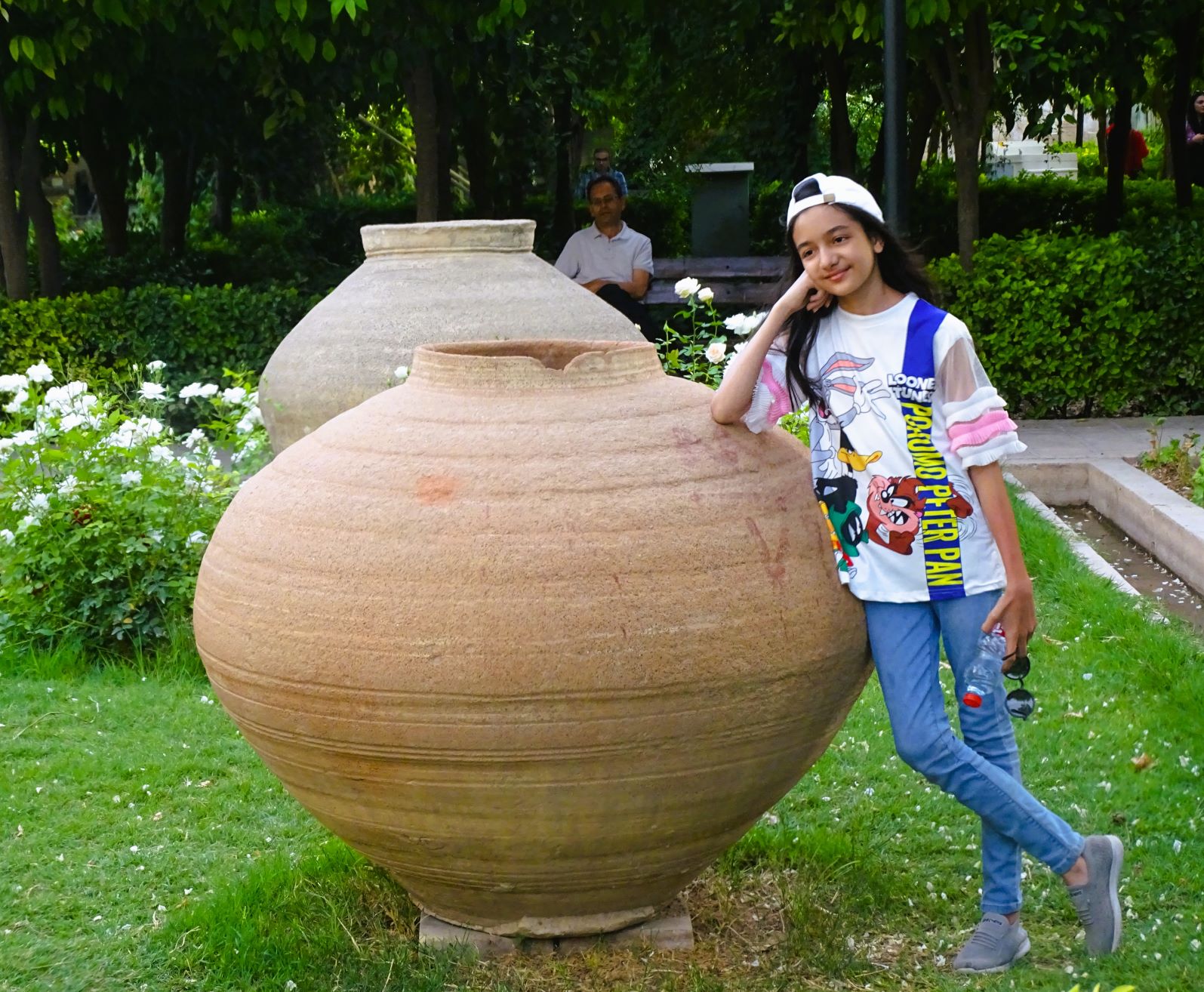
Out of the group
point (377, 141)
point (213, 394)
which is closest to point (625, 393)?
point (213, 394)

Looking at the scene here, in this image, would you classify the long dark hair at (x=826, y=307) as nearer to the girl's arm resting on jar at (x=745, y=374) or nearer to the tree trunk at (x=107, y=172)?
the girl's arm resting on jar at (x=745, y=374)

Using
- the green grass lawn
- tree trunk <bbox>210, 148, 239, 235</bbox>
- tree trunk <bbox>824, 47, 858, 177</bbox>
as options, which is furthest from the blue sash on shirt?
tree trunk <bbox>210, 148, 239, 235</bbox>

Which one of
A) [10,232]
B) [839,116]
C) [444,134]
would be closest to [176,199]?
[444,134]

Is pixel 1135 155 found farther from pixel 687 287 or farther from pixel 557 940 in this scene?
pixel 557 940

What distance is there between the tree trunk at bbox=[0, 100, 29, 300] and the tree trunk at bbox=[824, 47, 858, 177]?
718cm

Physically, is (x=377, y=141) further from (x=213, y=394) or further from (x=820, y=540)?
(x=820, y=540)

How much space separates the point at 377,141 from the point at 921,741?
2464 centimetres

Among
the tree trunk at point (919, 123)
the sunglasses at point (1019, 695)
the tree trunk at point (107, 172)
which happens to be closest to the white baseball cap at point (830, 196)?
the sunglasses at point (1019, 695)

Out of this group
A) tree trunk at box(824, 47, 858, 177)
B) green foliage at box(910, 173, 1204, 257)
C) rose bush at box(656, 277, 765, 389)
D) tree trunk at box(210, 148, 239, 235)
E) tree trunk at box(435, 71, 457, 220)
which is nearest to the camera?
rose bush at box(656, 277, 765, 389)

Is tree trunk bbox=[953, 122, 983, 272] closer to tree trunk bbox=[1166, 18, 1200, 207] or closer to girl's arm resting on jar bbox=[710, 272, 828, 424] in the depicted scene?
tree trunk bbox=[1166, 18, 1200, 207]

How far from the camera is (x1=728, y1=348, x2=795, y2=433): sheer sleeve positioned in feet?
10.7

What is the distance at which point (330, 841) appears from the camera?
4164 millimetres

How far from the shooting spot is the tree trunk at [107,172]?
13.5 metres

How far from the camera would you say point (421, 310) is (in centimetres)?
693
